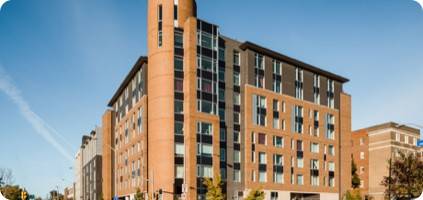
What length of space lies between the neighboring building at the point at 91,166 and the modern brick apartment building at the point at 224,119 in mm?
26597

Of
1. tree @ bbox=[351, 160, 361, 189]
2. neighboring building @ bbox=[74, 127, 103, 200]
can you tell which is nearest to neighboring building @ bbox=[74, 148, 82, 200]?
neighboring building @ bbox=[74, 127, 103, 200]

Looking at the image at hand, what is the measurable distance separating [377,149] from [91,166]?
238 ft

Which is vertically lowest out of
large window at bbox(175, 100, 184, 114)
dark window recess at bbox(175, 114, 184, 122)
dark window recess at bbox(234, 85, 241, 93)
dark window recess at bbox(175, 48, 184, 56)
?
dark window recess at bbox(175, 114, 184, 122)

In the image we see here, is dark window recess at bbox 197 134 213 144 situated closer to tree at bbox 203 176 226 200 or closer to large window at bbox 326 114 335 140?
tree at bbox 203 176 226 200

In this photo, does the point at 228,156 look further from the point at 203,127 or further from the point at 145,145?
the point at 145,145

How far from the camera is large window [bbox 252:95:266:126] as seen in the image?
207 ft

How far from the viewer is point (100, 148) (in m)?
107

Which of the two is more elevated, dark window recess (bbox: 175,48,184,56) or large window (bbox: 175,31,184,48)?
large window (bbox: 175,31,184,48)

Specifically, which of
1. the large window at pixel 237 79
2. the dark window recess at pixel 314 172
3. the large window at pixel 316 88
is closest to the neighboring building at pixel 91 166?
the large window at pixel 237 79

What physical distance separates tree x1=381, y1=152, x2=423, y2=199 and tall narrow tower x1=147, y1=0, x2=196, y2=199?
2931 cm

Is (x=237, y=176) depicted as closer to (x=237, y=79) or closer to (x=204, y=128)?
(x=204, y=128)

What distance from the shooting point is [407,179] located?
5772 cm

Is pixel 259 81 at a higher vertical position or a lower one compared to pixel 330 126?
higher

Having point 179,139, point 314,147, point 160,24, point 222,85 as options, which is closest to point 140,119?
point 179,139
